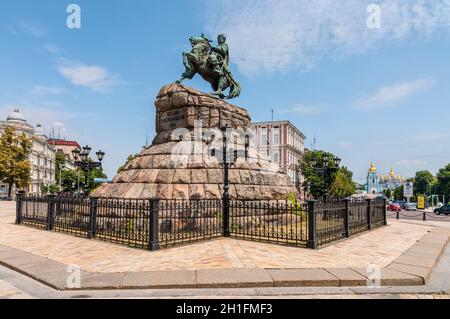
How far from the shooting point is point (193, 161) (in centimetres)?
1375

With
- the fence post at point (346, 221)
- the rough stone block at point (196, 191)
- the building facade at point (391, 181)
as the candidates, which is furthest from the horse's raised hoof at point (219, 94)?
the building facade at point (391, 181)

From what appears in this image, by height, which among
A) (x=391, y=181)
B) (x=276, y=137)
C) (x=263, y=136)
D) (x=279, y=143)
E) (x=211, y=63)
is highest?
(x=263, y=136)

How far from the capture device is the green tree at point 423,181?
96975mm

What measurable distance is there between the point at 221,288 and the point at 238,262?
1.64 m

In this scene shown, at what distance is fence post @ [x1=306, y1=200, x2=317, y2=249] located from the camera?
8809 millimetres

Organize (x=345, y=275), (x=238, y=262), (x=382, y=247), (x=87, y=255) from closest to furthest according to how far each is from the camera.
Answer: (x=345, y=275) < (x=238, y=262) < (x=87, y=255) < (x=382, y=247)

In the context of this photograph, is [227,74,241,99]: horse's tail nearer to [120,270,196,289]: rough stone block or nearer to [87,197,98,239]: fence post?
[87,197,98,239]: fence post

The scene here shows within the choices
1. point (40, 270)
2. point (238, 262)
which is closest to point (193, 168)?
point (238, 262)

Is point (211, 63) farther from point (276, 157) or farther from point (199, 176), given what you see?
point (276, 157)

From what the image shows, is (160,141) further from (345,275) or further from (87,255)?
(345,275)

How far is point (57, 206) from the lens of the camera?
498 inches

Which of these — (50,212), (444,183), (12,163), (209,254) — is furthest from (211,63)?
(444,183)

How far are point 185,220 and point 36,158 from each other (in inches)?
3389

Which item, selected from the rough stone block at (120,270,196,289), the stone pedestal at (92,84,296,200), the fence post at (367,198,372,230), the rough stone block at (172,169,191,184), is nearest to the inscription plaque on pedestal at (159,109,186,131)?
the stone pedestal at (92,84,296,200)
